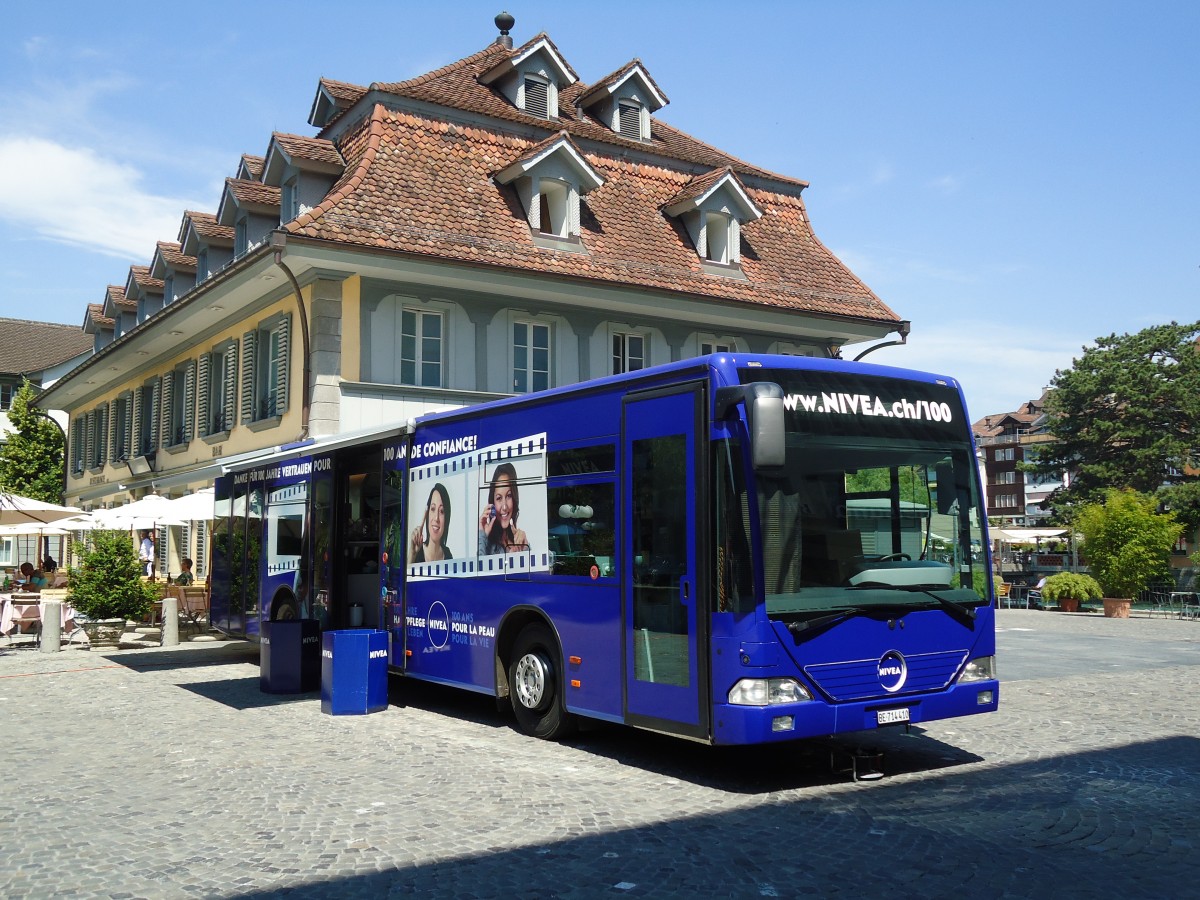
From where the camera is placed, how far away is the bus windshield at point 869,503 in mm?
8219

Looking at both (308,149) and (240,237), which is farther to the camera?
(240,237)

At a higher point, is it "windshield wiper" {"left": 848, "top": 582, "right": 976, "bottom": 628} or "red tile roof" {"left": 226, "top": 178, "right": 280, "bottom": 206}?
"red tile roof" {"left": 226, "top": 178, "right": 280, "bottom": 206}

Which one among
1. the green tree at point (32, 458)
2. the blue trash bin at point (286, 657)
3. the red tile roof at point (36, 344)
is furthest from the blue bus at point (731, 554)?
the red tile roof at point (36, 344)

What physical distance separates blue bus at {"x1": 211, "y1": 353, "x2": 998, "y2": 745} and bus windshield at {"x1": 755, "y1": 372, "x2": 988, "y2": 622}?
0.05ft

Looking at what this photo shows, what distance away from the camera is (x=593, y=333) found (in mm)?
24219

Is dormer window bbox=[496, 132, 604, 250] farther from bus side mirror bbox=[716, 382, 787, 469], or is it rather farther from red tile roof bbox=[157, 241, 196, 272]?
bus side mirror bbox=[716, 382, 787, 469]

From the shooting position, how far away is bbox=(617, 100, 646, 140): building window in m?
27.6

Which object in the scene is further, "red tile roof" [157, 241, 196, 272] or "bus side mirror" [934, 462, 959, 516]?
"red tile roof" [157, 241, 196, 272]

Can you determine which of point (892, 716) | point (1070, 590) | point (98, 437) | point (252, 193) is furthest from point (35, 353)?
point (892, 716)

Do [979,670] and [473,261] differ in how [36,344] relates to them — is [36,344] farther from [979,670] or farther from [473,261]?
[979,670]

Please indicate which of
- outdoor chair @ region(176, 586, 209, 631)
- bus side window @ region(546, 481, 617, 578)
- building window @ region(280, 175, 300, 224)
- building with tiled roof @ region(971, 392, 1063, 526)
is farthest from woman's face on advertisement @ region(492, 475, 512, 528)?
building with tiled roof @ region(971, 392, 1063, 526)

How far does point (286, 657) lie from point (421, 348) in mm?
9357

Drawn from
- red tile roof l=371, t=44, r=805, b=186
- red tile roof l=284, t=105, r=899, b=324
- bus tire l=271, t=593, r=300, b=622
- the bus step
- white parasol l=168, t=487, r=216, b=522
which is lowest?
the bus step

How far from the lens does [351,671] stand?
39.9 feet
